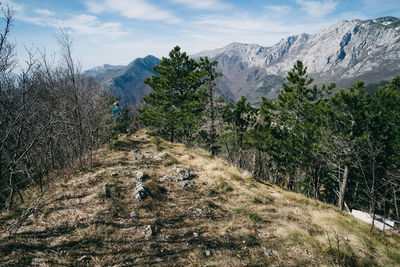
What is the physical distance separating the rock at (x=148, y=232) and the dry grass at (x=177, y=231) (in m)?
0.05

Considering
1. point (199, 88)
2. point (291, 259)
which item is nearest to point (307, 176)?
A: point (199, 88)

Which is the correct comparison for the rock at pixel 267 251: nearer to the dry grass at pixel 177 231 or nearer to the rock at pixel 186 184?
the dry grass at pixel 177 231

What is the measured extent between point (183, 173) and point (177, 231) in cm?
352

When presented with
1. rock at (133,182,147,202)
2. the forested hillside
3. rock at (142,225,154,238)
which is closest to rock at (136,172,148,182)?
rock at (133,182,147,202)

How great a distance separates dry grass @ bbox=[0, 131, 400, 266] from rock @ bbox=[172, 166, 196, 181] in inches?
20.5

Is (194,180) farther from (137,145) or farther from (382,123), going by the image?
(382,123)

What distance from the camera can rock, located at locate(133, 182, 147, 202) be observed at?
571 cm

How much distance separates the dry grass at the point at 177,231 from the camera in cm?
375

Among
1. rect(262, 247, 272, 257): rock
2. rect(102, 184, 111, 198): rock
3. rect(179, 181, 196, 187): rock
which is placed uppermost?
rect(102, 184, 111, 198): rock

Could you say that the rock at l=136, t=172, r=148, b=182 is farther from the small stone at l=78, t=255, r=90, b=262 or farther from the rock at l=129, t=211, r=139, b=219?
the small stone at l=78, t=255, r=90, b=262

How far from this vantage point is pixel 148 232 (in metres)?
4.41

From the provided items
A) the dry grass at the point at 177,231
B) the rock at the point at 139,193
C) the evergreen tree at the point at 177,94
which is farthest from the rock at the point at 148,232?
the evergreen tree at the point at 177,94

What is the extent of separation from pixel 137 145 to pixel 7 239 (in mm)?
8434

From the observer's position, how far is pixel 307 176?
62.5 feet
